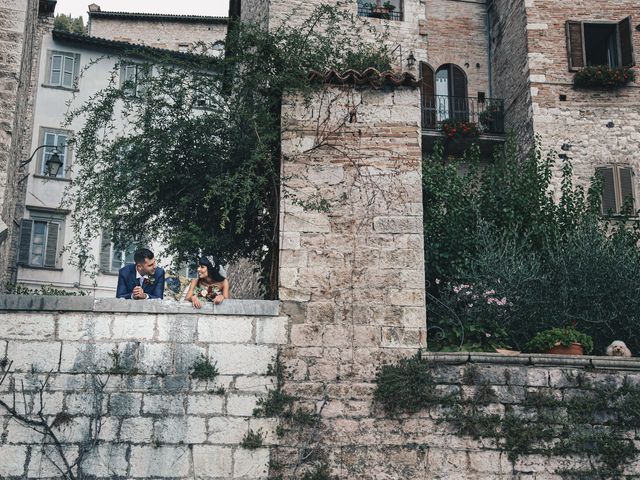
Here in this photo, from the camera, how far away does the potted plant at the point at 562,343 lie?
7719 millimetres

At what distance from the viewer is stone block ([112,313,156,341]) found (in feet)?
22.7

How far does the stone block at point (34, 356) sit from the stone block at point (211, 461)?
4.68 feet

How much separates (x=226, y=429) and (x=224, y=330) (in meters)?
0.85

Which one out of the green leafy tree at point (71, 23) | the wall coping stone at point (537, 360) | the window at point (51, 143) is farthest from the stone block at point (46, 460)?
the green leafy tree at point (71, 23)

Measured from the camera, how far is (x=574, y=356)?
24.0ft

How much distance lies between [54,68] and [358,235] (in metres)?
19.0

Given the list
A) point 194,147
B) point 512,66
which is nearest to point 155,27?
point 512,66

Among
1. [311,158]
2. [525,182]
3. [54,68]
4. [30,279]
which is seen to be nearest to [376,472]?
[311,158]

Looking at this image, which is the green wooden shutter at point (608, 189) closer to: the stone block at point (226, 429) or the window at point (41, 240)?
the stone block at point (226, 429)

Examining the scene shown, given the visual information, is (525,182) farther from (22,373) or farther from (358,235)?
(22,373)

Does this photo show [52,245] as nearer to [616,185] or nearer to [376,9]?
[376,9]

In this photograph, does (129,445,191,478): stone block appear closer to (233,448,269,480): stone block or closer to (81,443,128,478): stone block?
(81,443,128,478): stone block

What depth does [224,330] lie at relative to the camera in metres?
7.05

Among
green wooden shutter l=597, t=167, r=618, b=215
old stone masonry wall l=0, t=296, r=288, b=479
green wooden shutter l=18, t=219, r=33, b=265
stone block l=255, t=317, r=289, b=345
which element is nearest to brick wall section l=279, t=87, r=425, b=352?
stone block l=255, t=317, r=289, b=345
